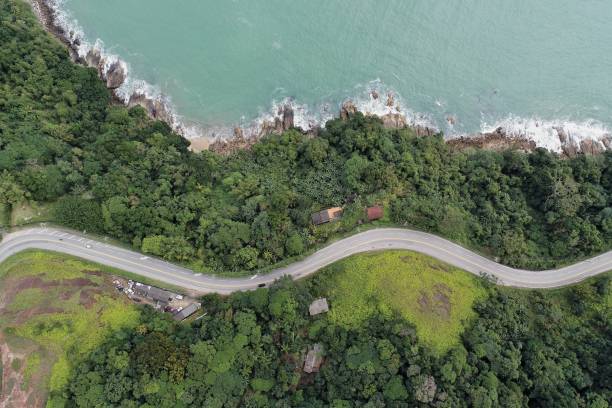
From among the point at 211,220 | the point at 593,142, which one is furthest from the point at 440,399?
the point at 593,142

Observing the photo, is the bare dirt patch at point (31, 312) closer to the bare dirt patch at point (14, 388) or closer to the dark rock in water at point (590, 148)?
the bare dirt patch at point (14, 388)

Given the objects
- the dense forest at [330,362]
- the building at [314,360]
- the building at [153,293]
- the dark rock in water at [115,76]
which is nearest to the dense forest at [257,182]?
the dark rock in water at [115,76]

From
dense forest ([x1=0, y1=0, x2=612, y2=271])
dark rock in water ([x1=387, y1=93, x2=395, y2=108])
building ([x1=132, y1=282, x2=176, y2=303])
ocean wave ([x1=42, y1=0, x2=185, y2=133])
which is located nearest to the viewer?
building ([x1=132, y1=282, x2=176, y2=303])

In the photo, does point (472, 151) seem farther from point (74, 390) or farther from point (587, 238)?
A: point (74, 390)

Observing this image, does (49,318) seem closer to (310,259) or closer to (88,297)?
(88,297)

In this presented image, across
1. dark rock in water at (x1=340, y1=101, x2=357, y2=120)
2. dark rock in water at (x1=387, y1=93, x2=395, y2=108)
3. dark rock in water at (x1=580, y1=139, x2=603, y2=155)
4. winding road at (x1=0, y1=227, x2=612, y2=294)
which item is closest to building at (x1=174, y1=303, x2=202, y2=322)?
winding road at (x1=0, y1=227, x2=612, y2=294)

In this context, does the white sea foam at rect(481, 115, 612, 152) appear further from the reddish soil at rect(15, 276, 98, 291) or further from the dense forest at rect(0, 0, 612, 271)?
the reddish soil at rect(15, 276, 98, 291)
